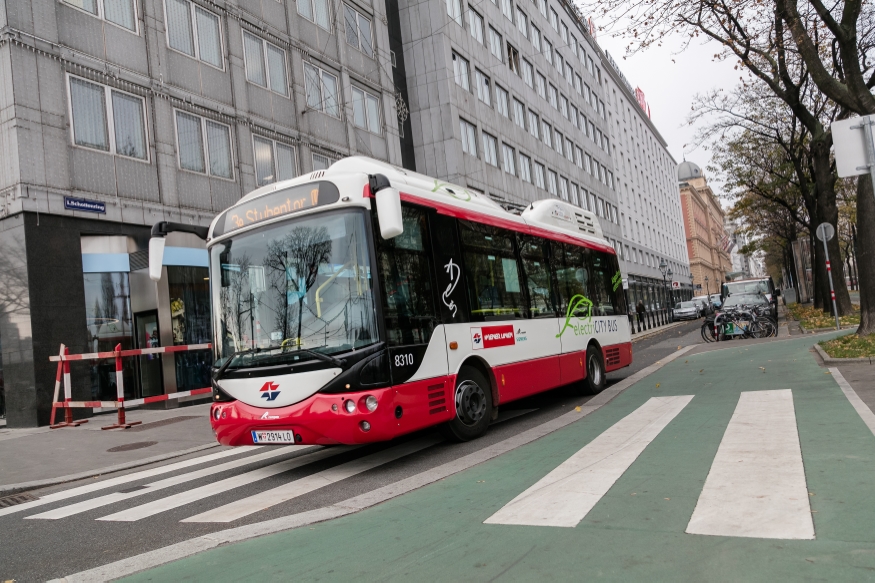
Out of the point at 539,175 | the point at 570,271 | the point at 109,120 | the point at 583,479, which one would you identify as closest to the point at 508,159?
the point at 539,175

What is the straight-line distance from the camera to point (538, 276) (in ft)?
32.8

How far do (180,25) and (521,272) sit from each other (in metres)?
12.3

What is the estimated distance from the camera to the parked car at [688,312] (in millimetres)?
50656

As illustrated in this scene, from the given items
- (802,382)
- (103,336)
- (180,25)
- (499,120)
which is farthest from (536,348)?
(499,120)

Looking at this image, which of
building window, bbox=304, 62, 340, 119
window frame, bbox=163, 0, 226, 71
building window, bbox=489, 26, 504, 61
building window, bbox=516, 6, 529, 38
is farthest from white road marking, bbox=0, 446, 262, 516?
building window, bbox=516, 6, 529, 38

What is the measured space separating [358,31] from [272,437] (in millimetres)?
21001

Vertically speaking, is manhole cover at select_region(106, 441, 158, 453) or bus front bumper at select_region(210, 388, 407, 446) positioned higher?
bus front bumper at select_region(210, 388, 407, 446)

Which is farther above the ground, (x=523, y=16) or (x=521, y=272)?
(x=523, y=16)

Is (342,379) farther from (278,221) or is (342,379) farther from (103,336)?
(103,336)

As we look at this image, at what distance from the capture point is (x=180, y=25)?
16859 millimetres

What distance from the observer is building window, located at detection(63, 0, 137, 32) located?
14.4 meters

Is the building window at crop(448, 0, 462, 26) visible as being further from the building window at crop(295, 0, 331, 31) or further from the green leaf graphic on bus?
the green leaf graphic on bus

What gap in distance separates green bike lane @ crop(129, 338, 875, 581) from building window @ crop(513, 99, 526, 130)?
3391 centimetres

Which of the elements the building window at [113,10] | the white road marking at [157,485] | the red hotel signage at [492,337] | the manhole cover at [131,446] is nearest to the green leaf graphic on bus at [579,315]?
the red hotel signage at [492,337]
